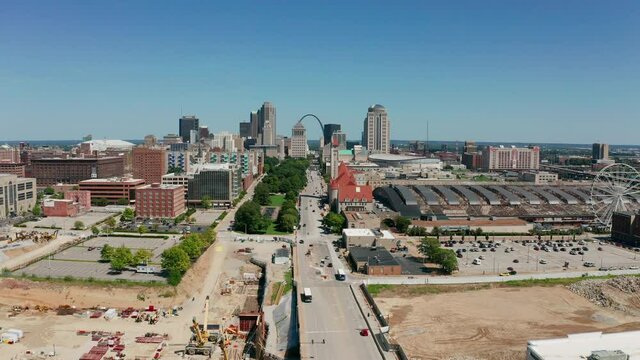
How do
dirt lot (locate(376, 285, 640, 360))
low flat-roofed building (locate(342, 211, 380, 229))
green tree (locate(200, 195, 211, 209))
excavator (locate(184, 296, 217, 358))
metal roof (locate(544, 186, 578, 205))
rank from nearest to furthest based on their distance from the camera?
dirt lot (locate(376, 285, 640, 360)) → excavator (locate(184, 296, 217, 358)) → low flat-roofed building (locate(342, 211, 380, 229)) → metal roof (locate(544, 186, 578, 205)) → green tree (locate(200, 195, 211, 209))

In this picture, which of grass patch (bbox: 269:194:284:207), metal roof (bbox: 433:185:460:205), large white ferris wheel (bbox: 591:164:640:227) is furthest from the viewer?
grass patch (bbox: 269:194:284:207)

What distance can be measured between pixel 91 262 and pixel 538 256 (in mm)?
49163

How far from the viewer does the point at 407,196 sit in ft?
280

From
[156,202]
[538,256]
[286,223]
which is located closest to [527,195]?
[538,256]

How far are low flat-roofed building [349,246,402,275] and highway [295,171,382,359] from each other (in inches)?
81.1

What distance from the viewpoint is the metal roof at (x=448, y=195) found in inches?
3354

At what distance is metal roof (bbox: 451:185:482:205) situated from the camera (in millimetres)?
84938

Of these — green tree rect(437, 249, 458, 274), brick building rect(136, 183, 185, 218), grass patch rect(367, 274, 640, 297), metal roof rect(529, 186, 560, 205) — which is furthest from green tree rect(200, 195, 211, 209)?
metal roof rect(529, 186, 560, 205)

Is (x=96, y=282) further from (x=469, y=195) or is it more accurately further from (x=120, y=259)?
(x=469, y=195)

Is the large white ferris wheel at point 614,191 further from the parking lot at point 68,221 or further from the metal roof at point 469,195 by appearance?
the parking lot at point 68,221

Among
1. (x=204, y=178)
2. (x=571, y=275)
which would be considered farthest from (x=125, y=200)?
(x=571, y=275)

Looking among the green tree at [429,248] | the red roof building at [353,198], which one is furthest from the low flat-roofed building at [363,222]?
the green tree at [429,248]

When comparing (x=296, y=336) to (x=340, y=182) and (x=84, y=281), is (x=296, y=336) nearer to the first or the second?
(x=84, y=281)

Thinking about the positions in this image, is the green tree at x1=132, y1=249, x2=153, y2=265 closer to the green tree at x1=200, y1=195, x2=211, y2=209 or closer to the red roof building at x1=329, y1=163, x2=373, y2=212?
the red roof building at x1=329, y1=163, x2=373, y2=212
